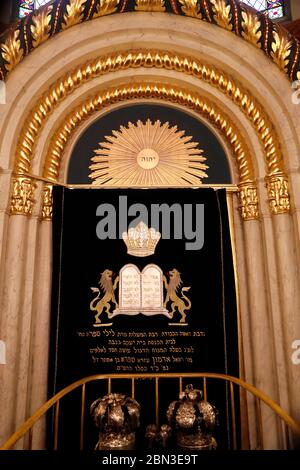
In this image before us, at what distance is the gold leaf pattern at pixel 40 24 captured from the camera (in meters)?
3.50

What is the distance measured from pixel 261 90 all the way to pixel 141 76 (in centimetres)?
131

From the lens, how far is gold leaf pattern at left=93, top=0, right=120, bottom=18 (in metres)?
3.59

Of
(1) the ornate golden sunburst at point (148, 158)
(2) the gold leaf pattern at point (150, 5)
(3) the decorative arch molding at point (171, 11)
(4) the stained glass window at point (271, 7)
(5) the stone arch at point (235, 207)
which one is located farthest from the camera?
(4) the stained glass window at point (271, 7)

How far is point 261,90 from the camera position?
11.6ft

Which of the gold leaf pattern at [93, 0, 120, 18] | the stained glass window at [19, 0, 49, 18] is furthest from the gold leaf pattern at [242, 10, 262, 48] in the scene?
the stained glass window at [19, 0, 49, 18]

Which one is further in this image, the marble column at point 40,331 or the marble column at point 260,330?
the marble column at point 40,331

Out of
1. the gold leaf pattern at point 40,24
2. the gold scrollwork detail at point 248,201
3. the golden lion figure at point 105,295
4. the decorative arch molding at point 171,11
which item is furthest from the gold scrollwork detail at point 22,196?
the gold scrollwork detail at point 248,201

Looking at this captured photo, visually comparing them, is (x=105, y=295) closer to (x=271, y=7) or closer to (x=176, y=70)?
(x=176, y=70)

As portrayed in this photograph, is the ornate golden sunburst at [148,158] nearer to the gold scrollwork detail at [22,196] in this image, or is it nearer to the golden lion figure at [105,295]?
the gold scrollwork detail at [22,196]

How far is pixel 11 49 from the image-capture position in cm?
345

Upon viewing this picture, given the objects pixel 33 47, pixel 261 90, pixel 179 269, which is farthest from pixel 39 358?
pixel 261 90

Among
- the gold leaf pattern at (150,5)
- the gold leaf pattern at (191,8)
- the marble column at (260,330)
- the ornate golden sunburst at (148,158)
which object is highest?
the gold leaf pattern at (150,5)

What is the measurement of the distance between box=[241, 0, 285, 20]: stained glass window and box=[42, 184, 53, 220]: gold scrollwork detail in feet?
12.5

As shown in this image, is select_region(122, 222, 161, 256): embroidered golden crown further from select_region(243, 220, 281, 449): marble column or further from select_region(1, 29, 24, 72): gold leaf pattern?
select_region(1, 29, 24, 72): gold leaf pattern
